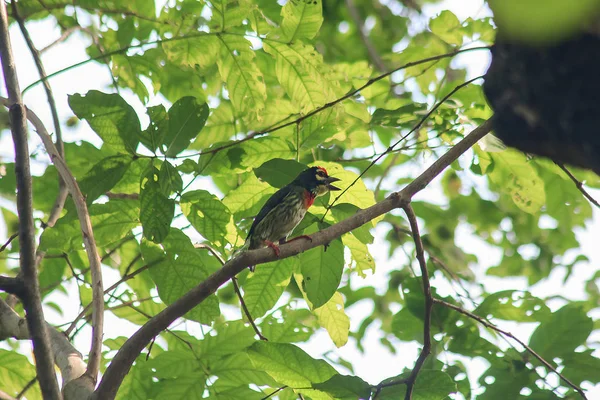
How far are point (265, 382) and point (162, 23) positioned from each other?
2.91 m

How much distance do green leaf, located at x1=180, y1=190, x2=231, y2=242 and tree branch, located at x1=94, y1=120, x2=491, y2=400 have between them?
1.66ft

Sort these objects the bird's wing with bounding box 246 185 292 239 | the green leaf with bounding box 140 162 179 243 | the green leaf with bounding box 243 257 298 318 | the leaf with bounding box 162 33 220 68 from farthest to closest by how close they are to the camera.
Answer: the bird's wing with bounding box 246 185 292 239 → the leaf with bounding box 162 33 220 68 → the green leaf with bounding box 243 257 298 318 → the green leaf with bounding box 140 162 179 243

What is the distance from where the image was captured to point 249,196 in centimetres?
449

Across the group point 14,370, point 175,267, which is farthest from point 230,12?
point 14,370

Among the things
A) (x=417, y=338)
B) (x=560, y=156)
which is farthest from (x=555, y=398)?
(x=560, y=156)

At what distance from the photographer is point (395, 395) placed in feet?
10.6

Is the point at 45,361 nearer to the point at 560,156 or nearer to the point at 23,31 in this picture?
the point at 560,156

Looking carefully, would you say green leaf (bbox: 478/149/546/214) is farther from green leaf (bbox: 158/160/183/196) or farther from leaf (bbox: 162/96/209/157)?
green leaf (bbox: 158/160/183/196)

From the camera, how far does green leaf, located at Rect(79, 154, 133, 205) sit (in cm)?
371

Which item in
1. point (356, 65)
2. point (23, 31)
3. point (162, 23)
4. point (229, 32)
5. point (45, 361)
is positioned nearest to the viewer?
point (45, 361)

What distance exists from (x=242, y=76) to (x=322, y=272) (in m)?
1.53

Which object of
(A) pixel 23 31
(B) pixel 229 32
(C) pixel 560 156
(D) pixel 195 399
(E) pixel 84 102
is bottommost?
(C) pixel 560 156

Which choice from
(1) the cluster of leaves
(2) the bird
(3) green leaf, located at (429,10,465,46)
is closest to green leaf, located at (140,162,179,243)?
(1) the cluster of leaves

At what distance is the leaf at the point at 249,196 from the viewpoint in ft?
14.6
